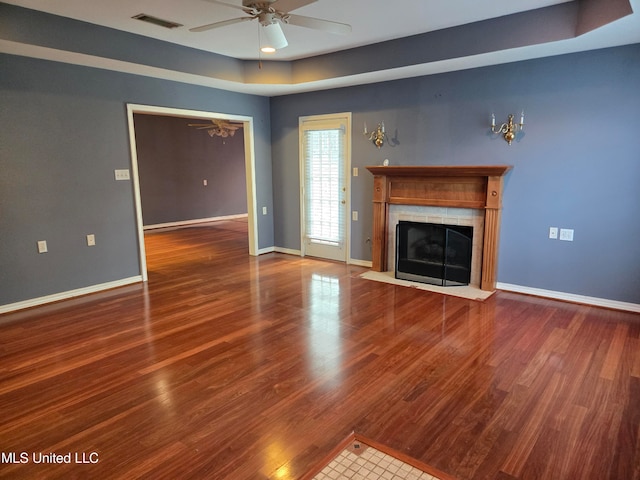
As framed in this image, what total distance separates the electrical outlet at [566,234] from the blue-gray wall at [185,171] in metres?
8.00

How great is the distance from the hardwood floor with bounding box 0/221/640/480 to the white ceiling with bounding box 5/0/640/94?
248cm

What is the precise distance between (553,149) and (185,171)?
8.07m

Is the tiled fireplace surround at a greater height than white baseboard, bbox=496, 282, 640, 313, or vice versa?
the tiled fireplace surround

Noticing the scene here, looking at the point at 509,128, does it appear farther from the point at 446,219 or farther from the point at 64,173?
the point at 64,173

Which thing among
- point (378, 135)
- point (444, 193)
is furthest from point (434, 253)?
point (378, 135)

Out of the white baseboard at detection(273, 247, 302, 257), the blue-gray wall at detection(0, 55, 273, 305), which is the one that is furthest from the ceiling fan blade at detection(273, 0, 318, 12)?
the white baseboard at detection(273, 247, 302, 257)

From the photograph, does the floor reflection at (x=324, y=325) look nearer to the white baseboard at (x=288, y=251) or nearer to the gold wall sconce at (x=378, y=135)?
the white baseboard at (x=288, y=251)

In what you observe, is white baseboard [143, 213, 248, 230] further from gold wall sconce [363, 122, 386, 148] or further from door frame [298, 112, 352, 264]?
gold wall sconce [363, 122, 386, 148]

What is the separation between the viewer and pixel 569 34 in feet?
11.3

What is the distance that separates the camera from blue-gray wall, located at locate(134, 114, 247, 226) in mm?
9172

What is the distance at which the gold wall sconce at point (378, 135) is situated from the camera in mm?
5242

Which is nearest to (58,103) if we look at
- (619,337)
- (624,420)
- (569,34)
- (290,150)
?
(290,150)

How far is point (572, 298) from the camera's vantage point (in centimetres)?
419

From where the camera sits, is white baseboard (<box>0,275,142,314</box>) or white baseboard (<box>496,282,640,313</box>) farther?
white baseboard (<box>0,275,142,314</box>)
